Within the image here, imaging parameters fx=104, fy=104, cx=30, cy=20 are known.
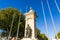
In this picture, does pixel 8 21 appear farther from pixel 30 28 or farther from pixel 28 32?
pixel 28 32

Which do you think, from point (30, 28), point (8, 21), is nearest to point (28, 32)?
point (30, 28)

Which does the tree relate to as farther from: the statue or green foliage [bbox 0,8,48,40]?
the statue

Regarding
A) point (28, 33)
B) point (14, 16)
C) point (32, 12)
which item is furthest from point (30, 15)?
point (14, 16)

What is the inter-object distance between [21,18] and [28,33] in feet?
29.6

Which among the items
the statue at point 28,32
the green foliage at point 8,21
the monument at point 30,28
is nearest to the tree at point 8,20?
the green foliage at point 8,21

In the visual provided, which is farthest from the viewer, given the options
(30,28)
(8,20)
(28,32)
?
(8,20)

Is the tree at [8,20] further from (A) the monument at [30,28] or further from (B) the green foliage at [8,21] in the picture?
(A) the monument at [30,28]

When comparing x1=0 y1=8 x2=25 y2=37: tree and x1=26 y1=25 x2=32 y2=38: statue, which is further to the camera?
x1=0 y1=8 x2=25 y2=37: tree

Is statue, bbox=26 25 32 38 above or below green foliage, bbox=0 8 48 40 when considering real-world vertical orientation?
below

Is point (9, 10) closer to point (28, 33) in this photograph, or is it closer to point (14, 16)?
point (14, 16)

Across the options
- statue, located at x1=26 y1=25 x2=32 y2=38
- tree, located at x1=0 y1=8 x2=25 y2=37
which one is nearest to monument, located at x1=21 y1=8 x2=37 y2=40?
statue, located at x1=26 y1=25 x2=32 y2=38

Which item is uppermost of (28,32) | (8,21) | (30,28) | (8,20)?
(8,20)

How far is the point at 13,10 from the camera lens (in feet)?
78.1

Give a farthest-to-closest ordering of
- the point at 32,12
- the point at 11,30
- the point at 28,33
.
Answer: the point at 11,30 < the point at 32,12 < the point at 28,33
